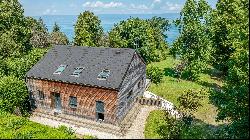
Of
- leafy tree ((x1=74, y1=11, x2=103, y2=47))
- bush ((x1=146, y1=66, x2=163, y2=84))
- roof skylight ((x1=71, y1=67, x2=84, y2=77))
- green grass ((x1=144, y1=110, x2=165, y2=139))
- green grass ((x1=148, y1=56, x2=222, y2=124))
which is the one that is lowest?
green grass ((x1=148, y1=56, x2=222, y2=124))

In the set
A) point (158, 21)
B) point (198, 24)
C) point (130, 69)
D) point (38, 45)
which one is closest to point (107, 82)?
point (130, 69)

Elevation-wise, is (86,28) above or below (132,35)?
above

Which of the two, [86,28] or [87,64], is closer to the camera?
[87,64]

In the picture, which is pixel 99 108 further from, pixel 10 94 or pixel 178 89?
pixel 178 89

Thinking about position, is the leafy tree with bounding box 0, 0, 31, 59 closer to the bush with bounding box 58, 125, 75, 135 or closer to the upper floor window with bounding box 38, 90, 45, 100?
the upper floor window with bounding box 38, 90, 45, 100

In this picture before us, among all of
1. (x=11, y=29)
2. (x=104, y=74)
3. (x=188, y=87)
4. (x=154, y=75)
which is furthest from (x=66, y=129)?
(x=11, y=29)

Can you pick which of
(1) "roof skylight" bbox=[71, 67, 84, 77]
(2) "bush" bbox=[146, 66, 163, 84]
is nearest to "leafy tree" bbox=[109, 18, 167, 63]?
(2) "bush" bbox=[146, 66, 163, 84]
